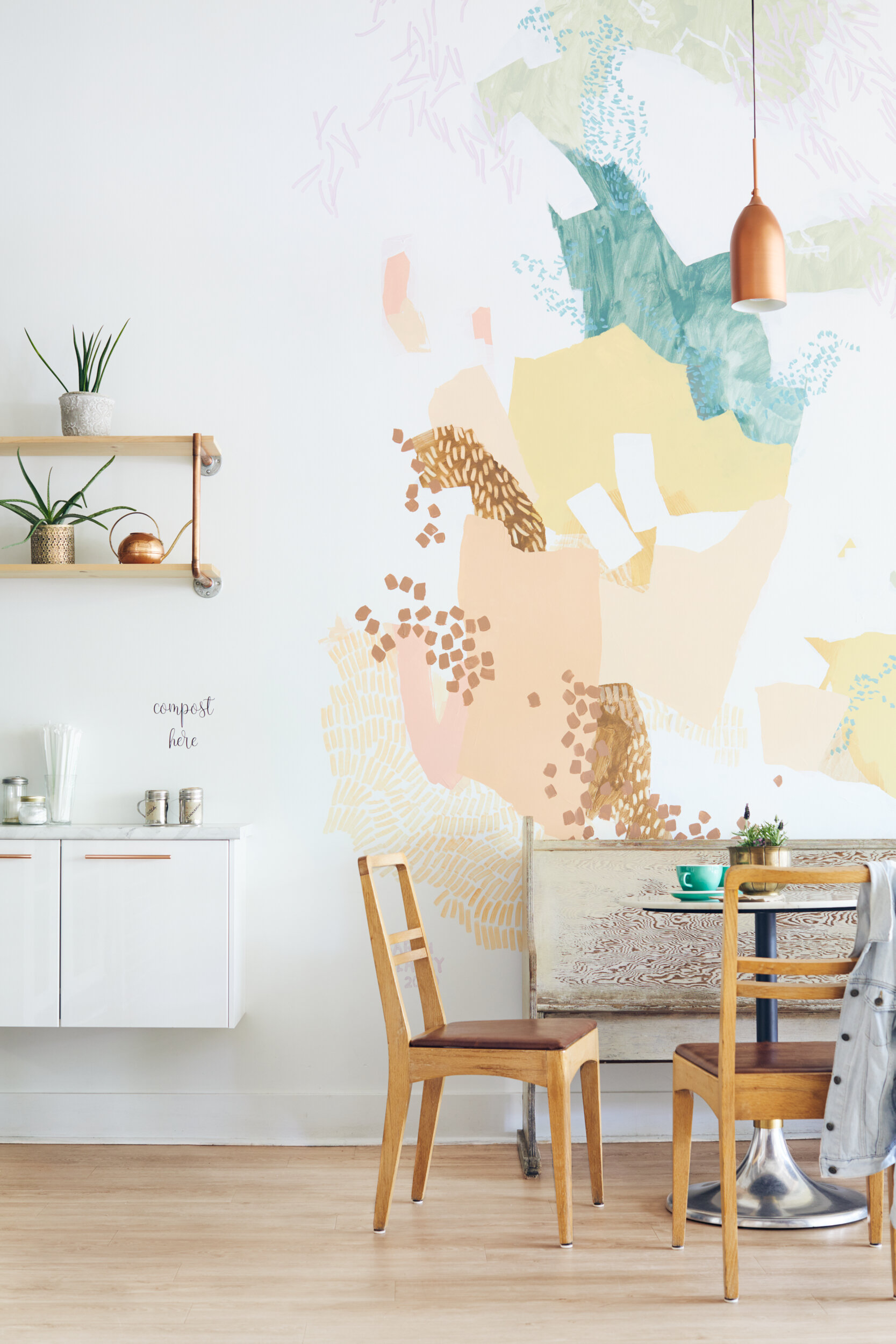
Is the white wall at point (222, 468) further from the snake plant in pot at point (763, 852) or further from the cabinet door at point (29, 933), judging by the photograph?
the snake plant in pot at point (763, 852)

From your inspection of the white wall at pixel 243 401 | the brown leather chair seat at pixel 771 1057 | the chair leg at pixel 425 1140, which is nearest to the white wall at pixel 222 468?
the white wall at pixel 243 401

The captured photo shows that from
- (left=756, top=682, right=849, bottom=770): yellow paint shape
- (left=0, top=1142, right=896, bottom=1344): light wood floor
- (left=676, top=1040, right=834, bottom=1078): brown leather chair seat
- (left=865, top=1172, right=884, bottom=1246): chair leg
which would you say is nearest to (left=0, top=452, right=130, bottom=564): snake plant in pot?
(left=0, top=1142, right=896, bottom=1344): light wood floor

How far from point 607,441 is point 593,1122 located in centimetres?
187

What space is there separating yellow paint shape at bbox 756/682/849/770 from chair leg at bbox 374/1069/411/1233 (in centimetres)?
149

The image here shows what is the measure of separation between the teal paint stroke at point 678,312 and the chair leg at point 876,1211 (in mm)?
2026

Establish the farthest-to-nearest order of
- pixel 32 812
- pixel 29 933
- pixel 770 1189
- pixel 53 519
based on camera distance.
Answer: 1. pixel 53 519
2. pixel 32 812
3. pixel 29 933
4. pixel 770 1189

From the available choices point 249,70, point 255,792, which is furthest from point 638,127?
point 255,792

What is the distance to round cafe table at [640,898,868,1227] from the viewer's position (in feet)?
7.81

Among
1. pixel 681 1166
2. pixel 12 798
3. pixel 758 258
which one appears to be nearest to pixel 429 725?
pixel 12 798

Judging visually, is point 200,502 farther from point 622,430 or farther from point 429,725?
point 622,430

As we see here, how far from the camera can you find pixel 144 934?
114 inches

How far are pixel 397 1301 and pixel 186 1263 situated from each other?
0.47 metres

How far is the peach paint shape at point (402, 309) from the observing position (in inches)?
130

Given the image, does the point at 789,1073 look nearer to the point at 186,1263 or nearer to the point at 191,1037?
the point at 186,1263
